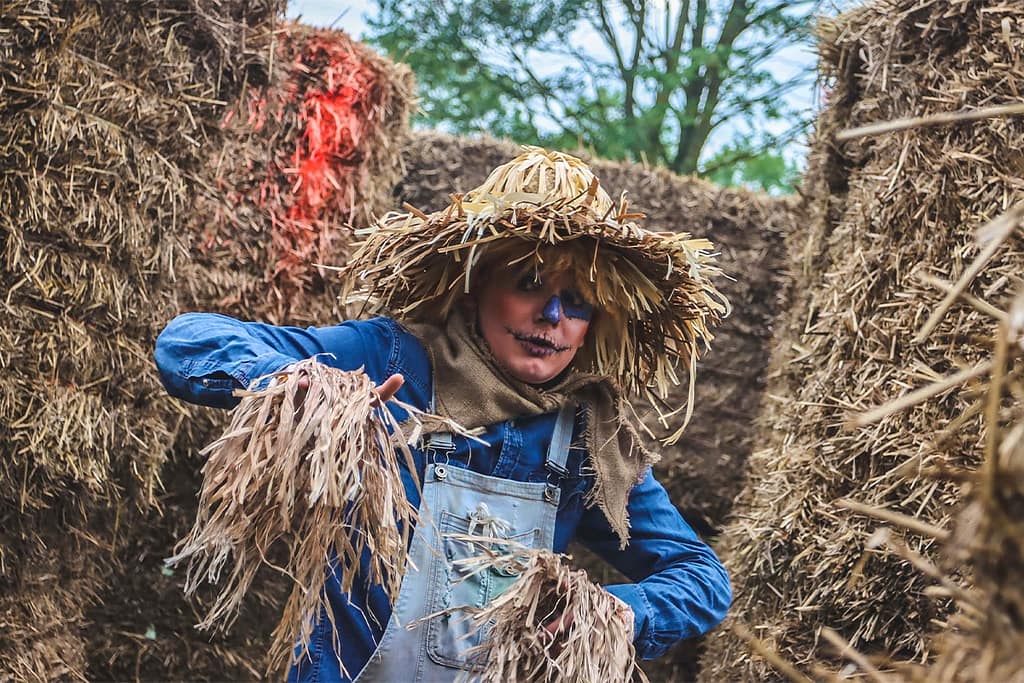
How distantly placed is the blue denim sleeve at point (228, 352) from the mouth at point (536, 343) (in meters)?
0.40

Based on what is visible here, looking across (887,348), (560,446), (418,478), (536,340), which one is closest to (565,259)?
(536,340)

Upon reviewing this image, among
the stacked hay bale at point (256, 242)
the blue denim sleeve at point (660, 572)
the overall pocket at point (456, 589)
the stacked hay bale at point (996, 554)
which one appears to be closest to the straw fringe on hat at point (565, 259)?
the blue denim sleeve at point (660, 572)

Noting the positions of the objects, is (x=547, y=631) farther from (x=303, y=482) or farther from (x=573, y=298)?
(x=573, y=298)

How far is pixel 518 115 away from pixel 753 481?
7.34m

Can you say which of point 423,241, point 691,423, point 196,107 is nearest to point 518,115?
point 691,423

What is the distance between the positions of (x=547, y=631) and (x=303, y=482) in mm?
654

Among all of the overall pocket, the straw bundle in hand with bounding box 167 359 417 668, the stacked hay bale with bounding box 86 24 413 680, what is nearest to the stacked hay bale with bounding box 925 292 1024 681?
the straw bundle in hand with bounding box 167 359 417 668

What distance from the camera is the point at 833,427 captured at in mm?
3320

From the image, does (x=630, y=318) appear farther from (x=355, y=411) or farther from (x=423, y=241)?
(x=355, y=411)

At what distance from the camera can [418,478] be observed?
2408mm

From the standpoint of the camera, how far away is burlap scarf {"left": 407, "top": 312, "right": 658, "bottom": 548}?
Answer: 2.73 m

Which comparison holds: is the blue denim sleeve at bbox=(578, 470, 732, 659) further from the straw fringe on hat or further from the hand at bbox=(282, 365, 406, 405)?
the hand at bbox=(282, 365, 406, 405)

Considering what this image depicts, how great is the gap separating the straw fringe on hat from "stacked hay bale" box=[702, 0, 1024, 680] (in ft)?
2.07

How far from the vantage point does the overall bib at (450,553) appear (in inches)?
100
